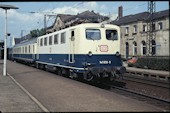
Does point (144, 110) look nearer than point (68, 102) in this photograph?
Yes

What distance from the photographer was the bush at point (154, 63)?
89.7ft

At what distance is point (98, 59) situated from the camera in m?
15.2

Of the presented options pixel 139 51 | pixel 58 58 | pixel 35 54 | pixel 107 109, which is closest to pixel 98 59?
pixel 58 58

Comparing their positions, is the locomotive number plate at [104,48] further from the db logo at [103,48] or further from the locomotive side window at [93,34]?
the locomotive side window at [93,34]

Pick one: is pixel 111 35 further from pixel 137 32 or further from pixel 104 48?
pixel 137 32

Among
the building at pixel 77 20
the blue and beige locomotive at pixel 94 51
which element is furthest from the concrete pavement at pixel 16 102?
the building at pixel 77 20

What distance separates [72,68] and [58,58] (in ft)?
11.4

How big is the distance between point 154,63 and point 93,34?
1577cm

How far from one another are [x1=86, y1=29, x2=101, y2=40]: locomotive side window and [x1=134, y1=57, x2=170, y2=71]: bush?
40.5ft

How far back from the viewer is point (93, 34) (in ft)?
51.2

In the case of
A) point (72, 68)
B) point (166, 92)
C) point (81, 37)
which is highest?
point (81, 37)

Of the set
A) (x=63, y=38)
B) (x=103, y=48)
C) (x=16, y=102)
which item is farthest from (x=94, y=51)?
(x=16, y=102)

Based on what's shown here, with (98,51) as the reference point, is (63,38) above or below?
above

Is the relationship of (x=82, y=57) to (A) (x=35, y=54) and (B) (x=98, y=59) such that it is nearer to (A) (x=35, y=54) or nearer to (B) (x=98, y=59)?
(B) (x=98, y=59)
